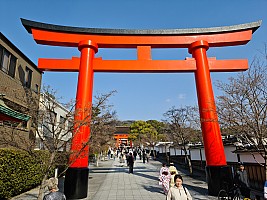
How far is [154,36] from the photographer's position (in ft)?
35.4

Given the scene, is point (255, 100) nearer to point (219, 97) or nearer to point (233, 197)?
point (219, 97)

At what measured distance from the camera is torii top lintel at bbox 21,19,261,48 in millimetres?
10406

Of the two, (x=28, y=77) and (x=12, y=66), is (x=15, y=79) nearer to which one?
(x=12, y=66)

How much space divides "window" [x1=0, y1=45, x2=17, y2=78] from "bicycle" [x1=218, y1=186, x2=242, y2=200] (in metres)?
12.3

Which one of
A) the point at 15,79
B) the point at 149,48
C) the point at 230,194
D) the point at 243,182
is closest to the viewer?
the point at 243,182

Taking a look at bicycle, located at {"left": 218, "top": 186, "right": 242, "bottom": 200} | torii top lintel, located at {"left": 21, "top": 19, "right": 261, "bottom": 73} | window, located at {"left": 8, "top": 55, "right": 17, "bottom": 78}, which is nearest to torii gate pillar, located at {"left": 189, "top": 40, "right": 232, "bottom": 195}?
torii top lintel, located at {"left": 21, "top": 19, "right": 261, "bottom": 73}

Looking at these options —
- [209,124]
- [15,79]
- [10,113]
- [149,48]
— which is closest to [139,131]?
[15,79]

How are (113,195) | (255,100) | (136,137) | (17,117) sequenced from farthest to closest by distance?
(136,137)
(113,195)
(255,100)
(17,117)

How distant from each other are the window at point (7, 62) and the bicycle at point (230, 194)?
12321 mm

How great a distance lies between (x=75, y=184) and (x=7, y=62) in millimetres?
8285

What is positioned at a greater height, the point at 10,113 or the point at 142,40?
the point at 142,40

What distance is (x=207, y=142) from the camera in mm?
9133

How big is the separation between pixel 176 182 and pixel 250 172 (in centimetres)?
745

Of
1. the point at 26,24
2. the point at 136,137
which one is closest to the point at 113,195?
the point at 26,24
